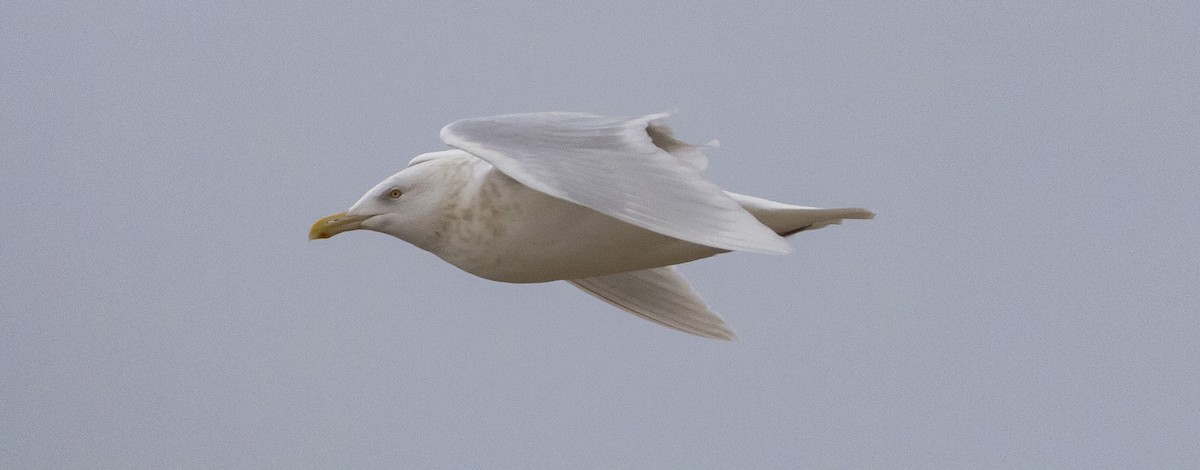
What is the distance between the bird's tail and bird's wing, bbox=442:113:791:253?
203 mm

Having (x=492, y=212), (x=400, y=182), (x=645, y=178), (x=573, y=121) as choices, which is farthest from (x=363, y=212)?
(x=645, y=178)

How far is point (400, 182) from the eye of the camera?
7.64ft

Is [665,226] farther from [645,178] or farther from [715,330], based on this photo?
[715,330]

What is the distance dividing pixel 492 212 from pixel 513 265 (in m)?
0.09

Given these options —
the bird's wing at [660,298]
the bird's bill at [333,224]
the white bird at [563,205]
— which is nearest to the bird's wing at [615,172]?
the white bird at [563,205]

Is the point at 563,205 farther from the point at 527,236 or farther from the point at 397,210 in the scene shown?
the point at 397,210

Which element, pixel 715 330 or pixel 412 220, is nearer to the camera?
pixel 412 220

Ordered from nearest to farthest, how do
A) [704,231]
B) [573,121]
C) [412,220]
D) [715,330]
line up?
[704,231] < [573,121] < [412,220] < [715,330]

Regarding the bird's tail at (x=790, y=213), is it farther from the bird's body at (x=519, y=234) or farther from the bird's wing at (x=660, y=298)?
the bird's wing at (x=660, y=298)

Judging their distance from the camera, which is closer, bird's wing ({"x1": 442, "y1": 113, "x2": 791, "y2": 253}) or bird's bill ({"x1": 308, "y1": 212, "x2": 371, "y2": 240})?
bird's wing ({"x1": 442, "y1": 113, "x2": 791, "y2": 253})

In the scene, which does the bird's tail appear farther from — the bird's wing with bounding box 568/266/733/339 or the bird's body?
the bird's wing with bounding box 568/266/733/339

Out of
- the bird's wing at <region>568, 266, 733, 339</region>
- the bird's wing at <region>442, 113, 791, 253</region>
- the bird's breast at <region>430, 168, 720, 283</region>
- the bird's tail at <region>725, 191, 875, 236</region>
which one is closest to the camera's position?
the bird's wing at <region>442, 113, 791, 253</region>

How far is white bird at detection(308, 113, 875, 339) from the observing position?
6.27 feet

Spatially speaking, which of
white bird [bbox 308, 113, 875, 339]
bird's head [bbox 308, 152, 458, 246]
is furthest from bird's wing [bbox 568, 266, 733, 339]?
bird's head [bbox 308, 152, 458, 246]
